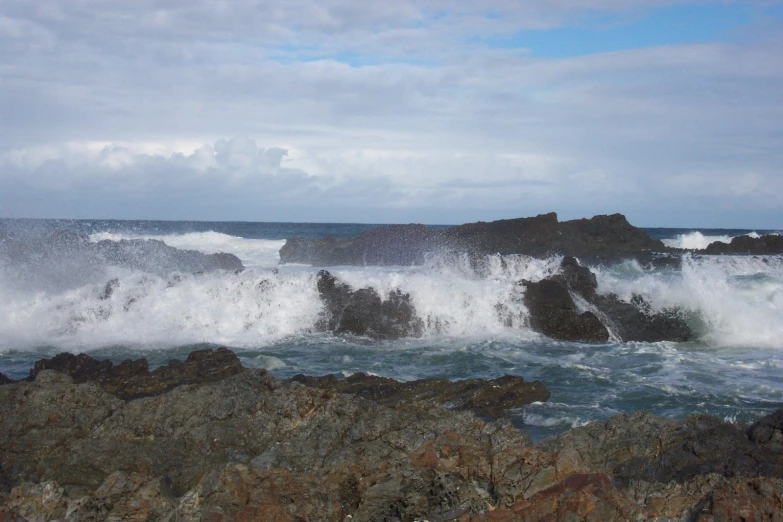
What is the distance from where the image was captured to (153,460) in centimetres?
577

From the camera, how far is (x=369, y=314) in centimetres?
1545

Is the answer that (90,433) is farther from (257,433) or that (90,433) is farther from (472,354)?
(472,354)

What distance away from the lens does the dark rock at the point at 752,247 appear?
2983 cm

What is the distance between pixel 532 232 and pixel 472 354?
13708 millimetres

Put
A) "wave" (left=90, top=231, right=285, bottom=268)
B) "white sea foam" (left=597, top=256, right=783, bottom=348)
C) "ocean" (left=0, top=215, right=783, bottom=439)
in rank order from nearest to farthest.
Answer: "ocean" (left=0, top=215, right=783, bottom=439) < "white sea foam" (left=597, top=256, right=783, bottom=348) < "wave" (left=90, top=231, right=285, bottom=268)

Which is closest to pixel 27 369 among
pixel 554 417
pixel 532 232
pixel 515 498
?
pixel 554 417

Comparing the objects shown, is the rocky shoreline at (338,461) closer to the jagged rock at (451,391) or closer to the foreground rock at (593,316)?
the jagged rock at (451,391)

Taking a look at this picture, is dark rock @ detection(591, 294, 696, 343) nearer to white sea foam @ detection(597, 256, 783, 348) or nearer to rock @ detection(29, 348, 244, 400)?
white sea foam @ detection(597, 256, 783, 348)

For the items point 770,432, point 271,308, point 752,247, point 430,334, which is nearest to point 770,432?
point 770,432

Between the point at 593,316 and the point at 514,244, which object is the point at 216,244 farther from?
the point at 593,316

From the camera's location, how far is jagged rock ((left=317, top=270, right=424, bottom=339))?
1523 cm

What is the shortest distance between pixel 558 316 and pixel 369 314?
3.78 m

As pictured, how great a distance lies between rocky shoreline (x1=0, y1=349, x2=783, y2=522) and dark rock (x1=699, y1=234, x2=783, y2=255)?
26.3 metres

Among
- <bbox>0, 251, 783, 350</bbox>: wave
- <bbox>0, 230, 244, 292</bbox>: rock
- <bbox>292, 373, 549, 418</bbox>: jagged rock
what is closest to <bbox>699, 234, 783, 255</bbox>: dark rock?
<bbox>0, 251, 783, 350</bbox>: wave
